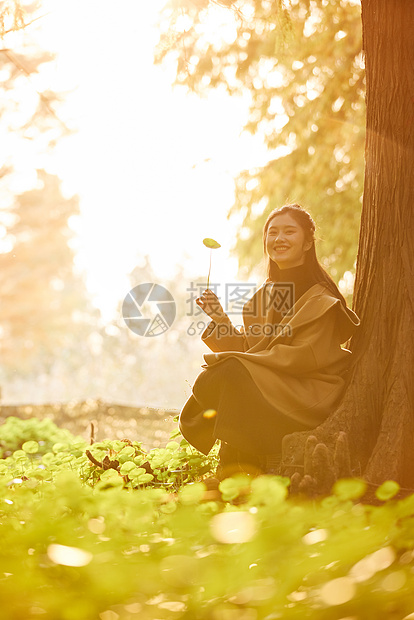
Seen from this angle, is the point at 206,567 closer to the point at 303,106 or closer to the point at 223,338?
the point at 223,338

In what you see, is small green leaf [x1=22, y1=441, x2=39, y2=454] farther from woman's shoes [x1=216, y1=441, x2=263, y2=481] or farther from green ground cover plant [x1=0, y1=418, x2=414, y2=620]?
green ground cover plant [x1=0, y1=418, x2=414, y2=620]

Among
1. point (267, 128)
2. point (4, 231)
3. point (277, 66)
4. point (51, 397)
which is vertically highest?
point (4, 231)

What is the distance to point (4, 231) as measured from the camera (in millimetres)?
29281

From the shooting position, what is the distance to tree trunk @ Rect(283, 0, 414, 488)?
3939 millimetres

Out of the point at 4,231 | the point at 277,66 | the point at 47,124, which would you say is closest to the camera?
the point at 277,66

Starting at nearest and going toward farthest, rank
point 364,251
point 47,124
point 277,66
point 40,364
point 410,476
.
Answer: point 410,476 < point 364,251 < point 277,66 < point 47,124 < point 40,364

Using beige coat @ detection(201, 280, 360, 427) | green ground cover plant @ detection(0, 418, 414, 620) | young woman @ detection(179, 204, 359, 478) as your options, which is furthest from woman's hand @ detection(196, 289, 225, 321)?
green ground cover plant @ detection(0, 418, 414, 620)

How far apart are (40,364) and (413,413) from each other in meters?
44.1

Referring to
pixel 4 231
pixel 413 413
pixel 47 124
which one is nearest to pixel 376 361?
pixel 413 413

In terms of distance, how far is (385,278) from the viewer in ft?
14.1

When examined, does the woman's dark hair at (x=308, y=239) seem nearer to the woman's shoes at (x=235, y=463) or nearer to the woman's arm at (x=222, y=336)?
the woman's arm at (x=222, y=336)

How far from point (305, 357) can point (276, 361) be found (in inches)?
7.8

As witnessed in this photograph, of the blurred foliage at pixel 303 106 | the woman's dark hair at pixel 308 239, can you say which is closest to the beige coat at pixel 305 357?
the woman's dark hair at pixel 308 239

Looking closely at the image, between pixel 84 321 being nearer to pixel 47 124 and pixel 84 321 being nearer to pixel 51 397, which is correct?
pixel 51 397
